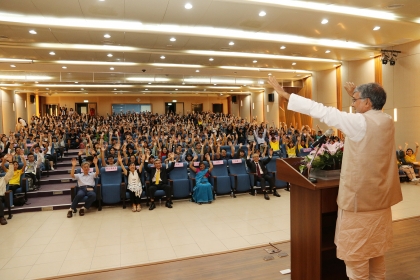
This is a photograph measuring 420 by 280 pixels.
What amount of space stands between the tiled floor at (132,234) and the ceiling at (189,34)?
4273mm

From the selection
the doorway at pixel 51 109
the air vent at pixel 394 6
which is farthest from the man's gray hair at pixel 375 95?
the doorway at pixel 51 109

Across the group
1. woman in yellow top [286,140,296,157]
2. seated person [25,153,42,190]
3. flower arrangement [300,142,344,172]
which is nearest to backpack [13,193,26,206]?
seated person [25,153,42,190]

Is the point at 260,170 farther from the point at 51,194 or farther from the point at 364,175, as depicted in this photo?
the point at 364,175

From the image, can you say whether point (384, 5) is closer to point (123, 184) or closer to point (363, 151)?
point (363, 151)

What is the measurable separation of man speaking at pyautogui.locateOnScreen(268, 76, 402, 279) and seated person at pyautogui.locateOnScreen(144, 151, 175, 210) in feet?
16.3

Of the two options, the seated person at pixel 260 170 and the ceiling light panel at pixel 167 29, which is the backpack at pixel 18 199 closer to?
the ceiling light panel at pixel 167 29

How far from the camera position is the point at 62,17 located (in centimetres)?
669

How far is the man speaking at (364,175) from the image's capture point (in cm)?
178

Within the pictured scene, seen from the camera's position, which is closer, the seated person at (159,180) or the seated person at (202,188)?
the seated person at (159,180)

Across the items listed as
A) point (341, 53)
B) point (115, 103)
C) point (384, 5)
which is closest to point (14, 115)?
point (115, 103)

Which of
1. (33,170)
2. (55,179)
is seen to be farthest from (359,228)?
(55,179)

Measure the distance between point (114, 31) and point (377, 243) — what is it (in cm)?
737

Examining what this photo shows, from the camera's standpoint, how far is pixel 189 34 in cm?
781

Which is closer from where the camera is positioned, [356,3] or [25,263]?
[25,263]
